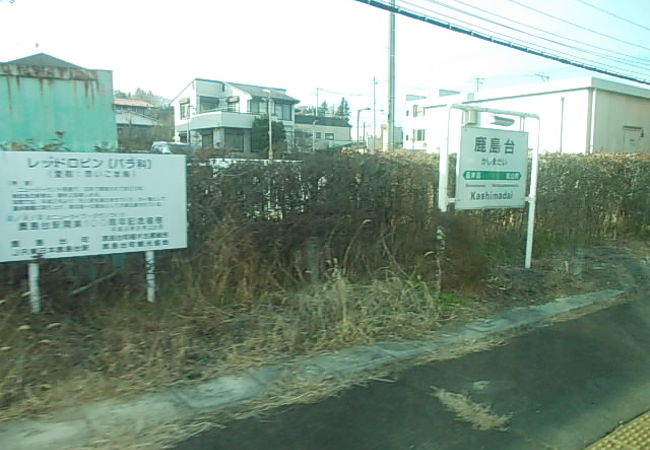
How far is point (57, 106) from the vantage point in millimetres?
5336

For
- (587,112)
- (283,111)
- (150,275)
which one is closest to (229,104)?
(283,111)

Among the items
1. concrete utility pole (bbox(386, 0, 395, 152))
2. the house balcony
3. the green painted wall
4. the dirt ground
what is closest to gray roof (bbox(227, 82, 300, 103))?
the house balcony

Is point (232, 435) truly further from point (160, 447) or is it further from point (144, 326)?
point (144, 326)

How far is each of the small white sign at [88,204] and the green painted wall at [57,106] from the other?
0.66 meters

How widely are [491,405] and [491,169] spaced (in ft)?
12.4

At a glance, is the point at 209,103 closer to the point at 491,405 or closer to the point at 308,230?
the point at 308,230

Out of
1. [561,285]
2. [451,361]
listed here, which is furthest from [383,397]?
[561,285]

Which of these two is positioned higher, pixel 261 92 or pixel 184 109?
pixel 261 92

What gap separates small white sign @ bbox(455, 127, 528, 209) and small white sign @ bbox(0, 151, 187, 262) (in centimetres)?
336

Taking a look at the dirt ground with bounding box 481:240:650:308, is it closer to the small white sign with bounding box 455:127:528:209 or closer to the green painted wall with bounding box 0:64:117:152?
the small white sign with bounding box 455:127:528:209

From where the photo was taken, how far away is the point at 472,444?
312 cm

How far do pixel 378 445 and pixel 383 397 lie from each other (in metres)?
0.65

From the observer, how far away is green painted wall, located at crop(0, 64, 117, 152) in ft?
16.9

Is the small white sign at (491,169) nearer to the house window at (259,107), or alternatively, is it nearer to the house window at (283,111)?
the house window at (259,107)
